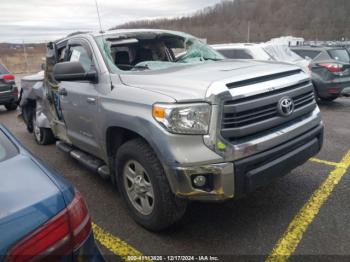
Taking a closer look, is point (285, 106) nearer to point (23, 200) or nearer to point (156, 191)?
point (156, 191)

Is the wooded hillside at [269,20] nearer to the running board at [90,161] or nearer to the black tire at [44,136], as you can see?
the black tire at [44,136]

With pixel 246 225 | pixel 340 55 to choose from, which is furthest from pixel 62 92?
pixel 340 55

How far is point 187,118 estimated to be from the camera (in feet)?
8.65

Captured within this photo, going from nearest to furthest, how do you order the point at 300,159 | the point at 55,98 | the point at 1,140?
the point at 1,140
the point at 300,159
the point at 55,98

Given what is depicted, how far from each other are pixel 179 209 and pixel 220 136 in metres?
0.75

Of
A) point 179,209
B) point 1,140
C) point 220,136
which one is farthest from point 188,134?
point 1,140

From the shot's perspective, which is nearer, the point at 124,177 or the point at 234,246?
the point at 234,246

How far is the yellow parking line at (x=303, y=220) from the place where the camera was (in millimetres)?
2771

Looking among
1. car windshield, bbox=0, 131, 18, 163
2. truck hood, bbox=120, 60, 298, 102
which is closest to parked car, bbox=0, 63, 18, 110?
truck hood, bbox=120, 60, 298, 102

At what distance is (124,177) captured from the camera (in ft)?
11.0

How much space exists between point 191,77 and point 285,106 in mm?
828

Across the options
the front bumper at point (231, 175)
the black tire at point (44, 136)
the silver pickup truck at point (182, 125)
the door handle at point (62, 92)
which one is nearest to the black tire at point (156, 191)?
the silver pickup truck at point (182, 125)

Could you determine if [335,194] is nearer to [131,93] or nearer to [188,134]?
[188,134]

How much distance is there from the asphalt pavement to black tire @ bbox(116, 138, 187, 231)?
17 centimetres
